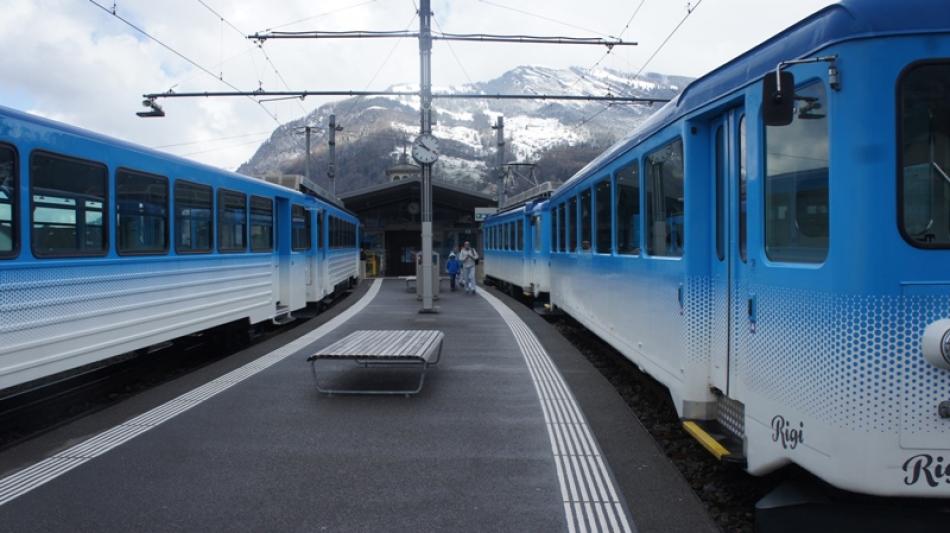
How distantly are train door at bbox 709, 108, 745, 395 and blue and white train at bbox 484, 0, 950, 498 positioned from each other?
1cm

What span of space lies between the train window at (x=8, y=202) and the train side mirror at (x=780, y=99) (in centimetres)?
529

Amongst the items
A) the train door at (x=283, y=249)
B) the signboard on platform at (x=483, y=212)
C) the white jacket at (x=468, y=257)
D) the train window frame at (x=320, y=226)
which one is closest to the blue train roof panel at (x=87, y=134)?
the train door at (x=283, y=249)

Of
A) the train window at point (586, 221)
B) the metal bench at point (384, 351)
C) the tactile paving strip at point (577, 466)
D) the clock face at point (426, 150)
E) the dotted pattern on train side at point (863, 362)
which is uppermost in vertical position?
the clock face at point (426, 150)

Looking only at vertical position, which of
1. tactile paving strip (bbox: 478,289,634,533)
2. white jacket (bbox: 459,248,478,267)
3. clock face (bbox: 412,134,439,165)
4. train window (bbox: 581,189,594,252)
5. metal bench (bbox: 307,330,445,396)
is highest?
clock face (bbox: 412,134,439,165)

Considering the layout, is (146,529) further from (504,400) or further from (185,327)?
(185,327)

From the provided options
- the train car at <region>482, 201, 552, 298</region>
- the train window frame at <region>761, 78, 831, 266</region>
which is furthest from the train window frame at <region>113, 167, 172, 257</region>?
the train car at <region>482, 201, 552, 298</region>

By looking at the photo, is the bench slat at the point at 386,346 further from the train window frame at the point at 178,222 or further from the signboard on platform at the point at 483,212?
the signboard on platform at the point at 483,212

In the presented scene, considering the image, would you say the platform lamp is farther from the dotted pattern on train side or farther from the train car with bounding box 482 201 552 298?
the dotted pattern on train side

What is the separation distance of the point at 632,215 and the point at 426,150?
9.59m

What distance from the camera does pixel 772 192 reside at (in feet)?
13.2

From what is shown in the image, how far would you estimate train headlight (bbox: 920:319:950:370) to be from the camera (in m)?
3.12

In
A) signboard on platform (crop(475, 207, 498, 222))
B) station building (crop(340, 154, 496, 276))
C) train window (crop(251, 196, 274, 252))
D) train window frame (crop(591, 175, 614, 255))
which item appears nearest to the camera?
train window frame (crop(591, 175, 614, 255))

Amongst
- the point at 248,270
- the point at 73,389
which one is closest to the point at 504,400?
the point at 73,389

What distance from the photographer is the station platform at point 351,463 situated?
13.5ft
